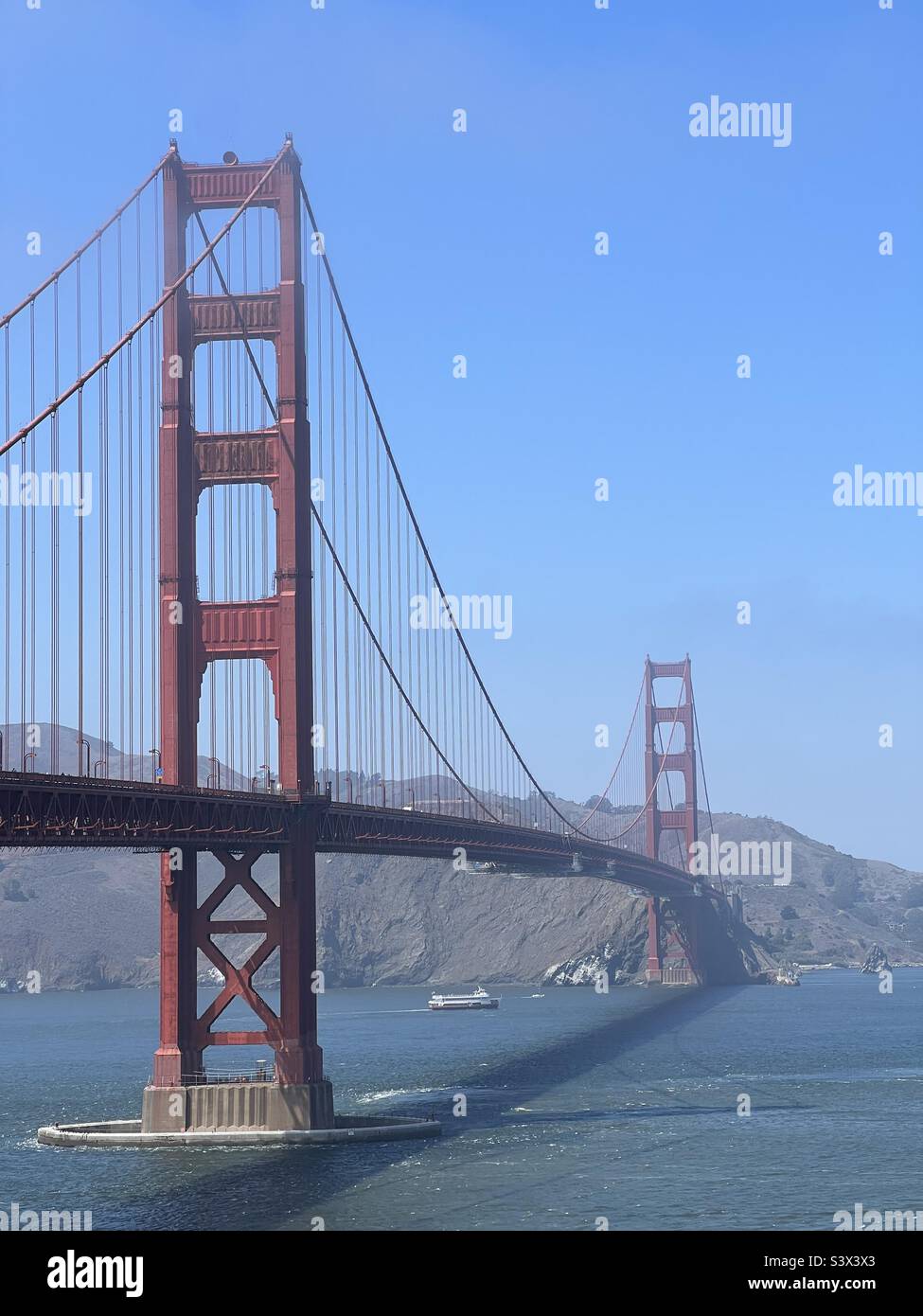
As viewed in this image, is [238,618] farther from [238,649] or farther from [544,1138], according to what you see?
[544,1138]

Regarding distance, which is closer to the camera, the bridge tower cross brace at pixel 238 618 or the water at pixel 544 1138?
the water at pixel 544 1138

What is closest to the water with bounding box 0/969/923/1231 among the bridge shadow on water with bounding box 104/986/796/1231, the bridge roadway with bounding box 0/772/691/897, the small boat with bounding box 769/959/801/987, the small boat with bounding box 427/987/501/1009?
the bridge shadow on water with bounding box 104/986/796/1231

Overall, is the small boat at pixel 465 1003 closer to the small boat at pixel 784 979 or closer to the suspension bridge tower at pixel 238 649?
the small boat at pixel 784 979

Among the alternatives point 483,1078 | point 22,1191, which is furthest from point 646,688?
point 22,1191

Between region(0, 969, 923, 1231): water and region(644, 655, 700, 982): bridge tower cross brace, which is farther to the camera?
region(644, 655, 700, 982): bridge tower cross brace

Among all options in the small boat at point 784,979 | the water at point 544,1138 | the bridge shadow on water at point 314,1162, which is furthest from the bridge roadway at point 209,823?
the small boat at point 784,979

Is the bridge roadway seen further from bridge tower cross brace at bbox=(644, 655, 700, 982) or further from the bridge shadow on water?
bridge tower cross brace at bbox=(644, 655, 700, 982)

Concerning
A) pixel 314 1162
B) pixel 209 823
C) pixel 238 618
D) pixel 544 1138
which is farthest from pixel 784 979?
pixel 209 823
